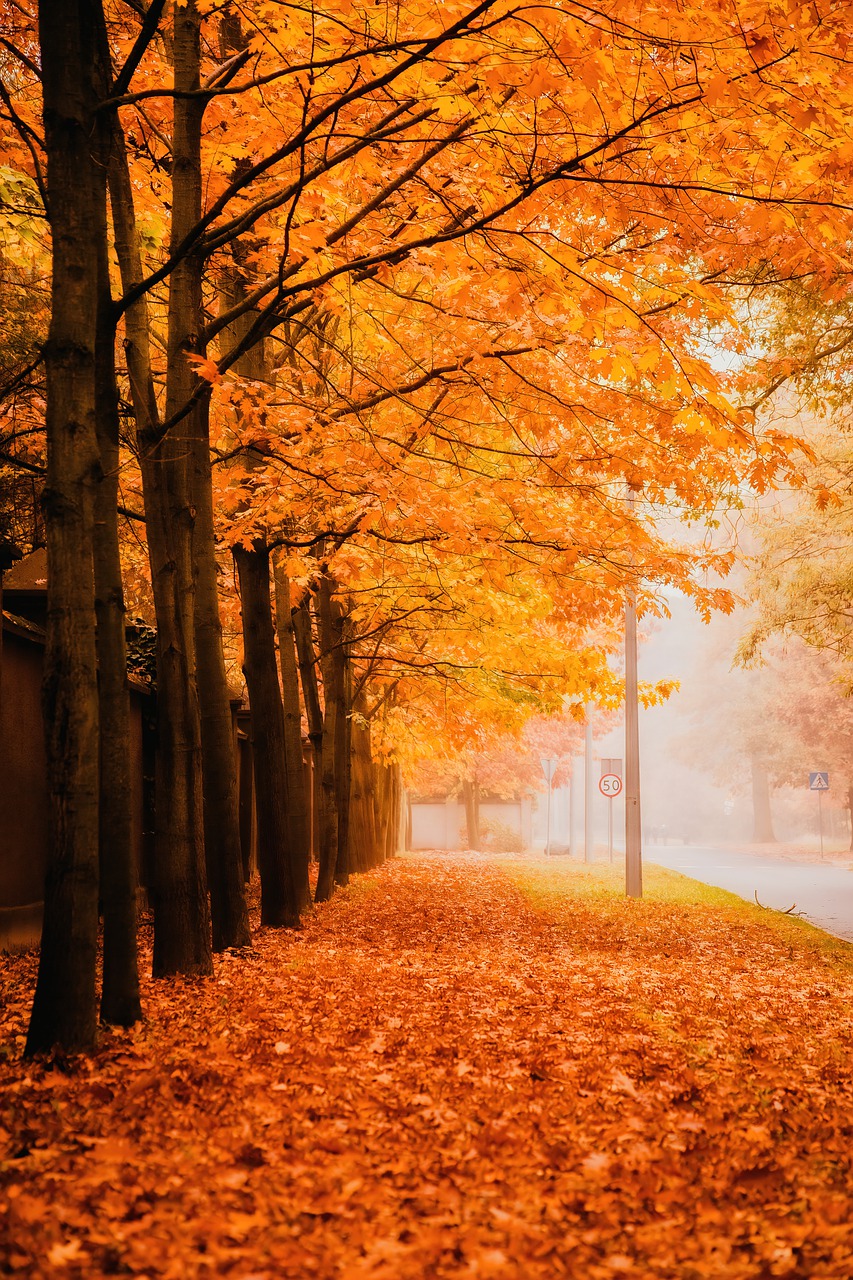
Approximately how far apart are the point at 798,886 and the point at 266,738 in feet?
56.9

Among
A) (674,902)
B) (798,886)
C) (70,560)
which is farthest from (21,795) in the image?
(798,886)

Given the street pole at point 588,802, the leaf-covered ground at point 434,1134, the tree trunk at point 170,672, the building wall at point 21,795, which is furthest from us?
the street pole at point 588,802

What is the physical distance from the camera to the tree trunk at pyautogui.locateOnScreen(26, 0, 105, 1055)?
489 centimetres

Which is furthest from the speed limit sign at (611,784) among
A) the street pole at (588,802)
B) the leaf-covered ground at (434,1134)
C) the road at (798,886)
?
the leaf-covered ground at (434,1134)

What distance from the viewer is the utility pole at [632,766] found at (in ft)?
58.0

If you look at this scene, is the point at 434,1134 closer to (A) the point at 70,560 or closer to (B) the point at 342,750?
(A) the point at 70,560

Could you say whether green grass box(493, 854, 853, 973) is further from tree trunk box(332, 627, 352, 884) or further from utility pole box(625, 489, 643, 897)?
tree trunk box(332, 627, 352, 884)

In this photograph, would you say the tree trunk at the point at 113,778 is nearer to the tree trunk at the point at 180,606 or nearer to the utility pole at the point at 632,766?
the tree trunk at the point at 180,606

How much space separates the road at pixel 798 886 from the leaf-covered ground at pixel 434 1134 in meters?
8.64

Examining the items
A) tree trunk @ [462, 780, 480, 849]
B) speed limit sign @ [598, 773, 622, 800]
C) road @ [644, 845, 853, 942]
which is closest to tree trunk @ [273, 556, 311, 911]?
road @ [644, 845, 853, 942]

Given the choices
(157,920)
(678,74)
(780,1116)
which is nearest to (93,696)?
(157,920)

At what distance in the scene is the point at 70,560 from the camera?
4992 mm

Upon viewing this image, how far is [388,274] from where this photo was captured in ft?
24.9

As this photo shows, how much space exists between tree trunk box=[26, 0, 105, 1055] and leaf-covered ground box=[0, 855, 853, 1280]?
439 mm
